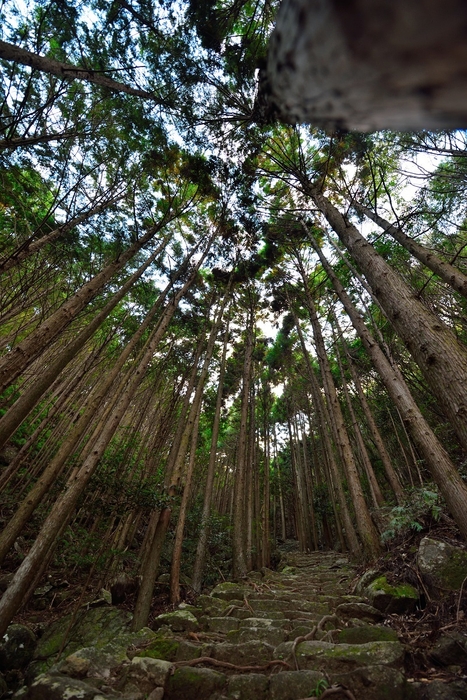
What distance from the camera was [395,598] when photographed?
3523 mm

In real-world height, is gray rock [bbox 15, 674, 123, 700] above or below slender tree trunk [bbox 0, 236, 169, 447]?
below

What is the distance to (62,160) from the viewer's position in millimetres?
5746

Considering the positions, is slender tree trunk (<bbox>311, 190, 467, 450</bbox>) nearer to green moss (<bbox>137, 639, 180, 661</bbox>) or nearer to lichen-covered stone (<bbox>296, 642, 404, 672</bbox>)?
lichen-covered stone (<bbox>296, 642, 404, 672</bbox>)

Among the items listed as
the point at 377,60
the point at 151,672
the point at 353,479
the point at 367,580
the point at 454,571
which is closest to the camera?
the point at 377,60

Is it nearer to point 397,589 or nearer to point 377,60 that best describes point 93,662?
point 397,589

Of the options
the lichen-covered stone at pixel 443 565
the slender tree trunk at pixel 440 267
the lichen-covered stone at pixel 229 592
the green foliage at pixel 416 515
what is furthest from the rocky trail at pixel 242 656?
the slender tree trunk at pixel 440 267

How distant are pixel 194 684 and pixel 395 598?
2615mm

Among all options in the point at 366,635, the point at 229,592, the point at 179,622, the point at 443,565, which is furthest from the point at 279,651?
the point at 229,592

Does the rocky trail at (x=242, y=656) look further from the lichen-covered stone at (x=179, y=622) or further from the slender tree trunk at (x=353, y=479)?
the slender tree trunk at (x=353, y=479)

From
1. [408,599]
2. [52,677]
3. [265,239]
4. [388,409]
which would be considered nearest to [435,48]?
[52,677]

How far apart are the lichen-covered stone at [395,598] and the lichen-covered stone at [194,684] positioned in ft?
7.45

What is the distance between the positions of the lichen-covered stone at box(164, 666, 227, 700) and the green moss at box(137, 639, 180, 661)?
2.20ft

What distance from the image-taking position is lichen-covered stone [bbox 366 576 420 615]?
136 inches

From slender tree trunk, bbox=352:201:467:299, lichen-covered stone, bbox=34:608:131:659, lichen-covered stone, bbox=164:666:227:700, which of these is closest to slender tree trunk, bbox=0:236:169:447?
lichen-covered stone, bbox=34:608:131:659
